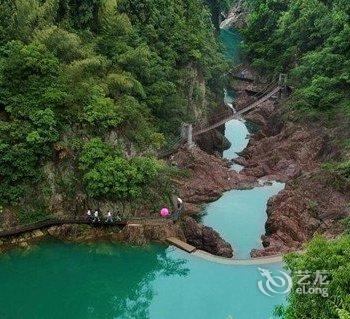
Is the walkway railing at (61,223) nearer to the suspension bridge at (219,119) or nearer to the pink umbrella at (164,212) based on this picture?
the pink umbrella at (164,212)

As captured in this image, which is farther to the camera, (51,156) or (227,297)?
(51,156)

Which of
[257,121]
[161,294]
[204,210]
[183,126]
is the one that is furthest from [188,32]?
[161,294]

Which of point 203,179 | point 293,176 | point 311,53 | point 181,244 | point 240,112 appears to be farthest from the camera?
point 311,53


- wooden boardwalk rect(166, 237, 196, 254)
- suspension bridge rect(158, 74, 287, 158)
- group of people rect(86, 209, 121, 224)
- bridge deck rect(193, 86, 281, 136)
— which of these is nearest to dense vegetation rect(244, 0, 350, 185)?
suspension bridge rect(158, 74, 287, 158)

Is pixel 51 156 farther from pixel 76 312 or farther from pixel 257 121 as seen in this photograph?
pixel 257 121

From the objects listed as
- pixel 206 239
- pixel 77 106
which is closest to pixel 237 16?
pixel 77 106

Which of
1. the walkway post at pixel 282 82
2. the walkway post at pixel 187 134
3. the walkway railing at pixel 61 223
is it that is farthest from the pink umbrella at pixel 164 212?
the walkway post at pixel 282 82

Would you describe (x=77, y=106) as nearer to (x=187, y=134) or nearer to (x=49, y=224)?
(x=49, y=224)
